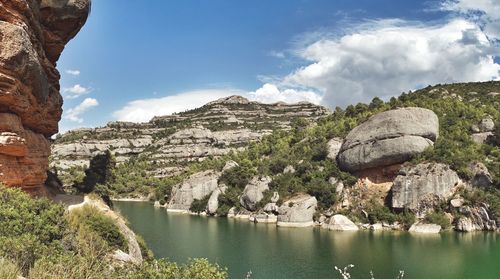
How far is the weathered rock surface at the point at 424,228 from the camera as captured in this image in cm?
5622

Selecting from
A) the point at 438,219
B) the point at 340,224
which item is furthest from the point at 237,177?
the point at 438,219

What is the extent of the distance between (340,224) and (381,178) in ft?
39.0

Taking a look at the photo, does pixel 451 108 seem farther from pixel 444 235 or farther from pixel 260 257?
pixel 260 257

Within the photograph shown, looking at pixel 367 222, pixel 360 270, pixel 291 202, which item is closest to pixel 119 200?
pixel 291 202

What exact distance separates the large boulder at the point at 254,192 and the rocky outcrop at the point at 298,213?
704 cm

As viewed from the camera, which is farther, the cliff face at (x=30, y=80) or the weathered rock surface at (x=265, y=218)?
the weathered rock surface at (x=265, y=218)

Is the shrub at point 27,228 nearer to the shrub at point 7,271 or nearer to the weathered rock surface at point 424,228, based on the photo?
the shrub at point 7,271

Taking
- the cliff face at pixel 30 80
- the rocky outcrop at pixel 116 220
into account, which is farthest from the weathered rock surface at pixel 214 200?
the cliff face at pixel 30 80

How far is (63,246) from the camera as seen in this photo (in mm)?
17062

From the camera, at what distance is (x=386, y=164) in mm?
65812

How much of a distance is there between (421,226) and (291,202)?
19.4m

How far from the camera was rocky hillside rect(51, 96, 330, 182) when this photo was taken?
5153 inches

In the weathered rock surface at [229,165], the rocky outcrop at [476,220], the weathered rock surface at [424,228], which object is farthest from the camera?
the weathered rock surface at [229,165]

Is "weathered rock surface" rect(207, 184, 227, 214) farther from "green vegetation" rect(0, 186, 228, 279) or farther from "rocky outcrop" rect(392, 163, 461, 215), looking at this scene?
"green vegetation" rect(0, 186, 228, 279)
